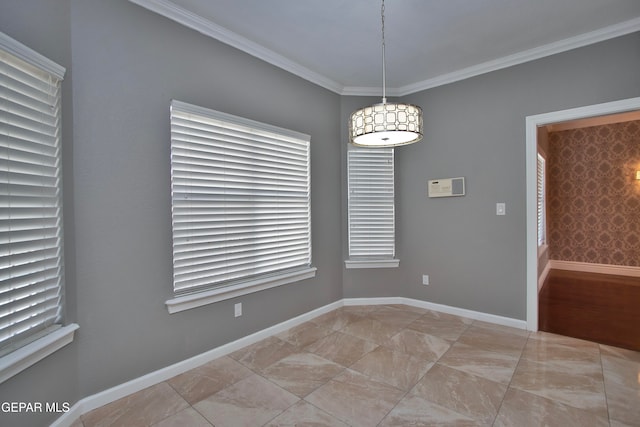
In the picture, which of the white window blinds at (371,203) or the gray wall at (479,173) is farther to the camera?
the white window blinds at (371,203)

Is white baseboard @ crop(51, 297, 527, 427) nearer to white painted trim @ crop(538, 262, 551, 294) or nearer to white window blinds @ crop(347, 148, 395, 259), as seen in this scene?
white window blinds @ crop(347, 148, 395, 259)

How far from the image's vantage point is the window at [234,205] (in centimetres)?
242

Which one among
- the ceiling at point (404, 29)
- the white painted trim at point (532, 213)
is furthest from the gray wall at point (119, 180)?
the white painted trim at point (532, 213)

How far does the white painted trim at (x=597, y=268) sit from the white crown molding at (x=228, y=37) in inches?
231

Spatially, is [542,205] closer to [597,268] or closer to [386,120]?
[597,268]

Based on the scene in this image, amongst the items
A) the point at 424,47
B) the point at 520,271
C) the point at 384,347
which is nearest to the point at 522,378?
the point at 384,347

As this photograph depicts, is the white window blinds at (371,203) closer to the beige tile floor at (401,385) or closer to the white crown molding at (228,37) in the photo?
the white crown molding at (228,37)

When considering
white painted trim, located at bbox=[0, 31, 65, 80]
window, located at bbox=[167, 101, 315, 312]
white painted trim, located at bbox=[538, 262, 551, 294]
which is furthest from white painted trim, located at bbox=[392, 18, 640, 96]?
white painted trim, located at bbox=[538, 262, 551, 294]

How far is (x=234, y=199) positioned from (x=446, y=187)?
245 centimetres

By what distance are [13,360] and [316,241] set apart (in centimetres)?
262

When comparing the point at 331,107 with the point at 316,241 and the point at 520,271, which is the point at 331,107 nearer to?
the point at 316,241

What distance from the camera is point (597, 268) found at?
5746 millimetres

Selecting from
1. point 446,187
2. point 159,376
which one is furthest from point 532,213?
point 159,376

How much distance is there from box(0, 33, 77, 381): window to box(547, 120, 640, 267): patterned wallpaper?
7.47m
